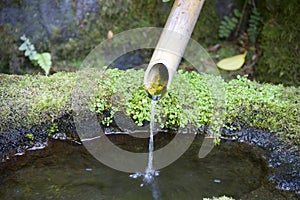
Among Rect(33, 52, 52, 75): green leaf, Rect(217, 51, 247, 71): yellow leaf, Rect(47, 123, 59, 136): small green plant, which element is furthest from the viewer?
Rect(217, 51, 247, 71): yellow leaf

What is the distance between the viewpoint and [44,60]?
15.8ft

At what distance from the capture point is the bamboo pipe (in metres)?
3.57

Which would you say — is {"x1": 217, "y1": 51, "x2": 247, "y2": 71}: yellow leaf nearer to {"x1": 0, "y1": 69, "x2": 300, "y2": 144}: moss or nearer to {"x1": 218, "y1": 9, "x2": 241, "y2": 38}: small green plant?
{"x1": 218, "y1": 9, "x2": 241, "y2": 38}: small green plant

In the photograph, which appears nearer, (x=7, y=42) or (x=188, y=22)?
(x=188, y=22)

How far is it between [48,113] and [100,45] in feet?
5.75

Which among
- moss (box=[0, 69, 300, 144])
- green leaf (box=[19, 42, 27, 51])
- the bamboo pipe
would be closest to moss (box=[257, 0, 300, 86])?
moss (box=[0, 69, 300, 144])

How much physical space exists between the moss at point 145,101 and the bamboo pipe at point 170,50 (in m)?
0.16

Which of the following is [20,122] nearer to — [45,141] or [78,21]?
[45,141]

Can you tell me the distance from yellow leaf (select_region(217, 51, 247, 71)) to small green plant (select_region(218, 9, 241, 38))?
0.44 m

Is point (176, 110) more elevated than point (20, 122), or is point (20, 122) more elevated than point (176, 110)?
point (176, 110)

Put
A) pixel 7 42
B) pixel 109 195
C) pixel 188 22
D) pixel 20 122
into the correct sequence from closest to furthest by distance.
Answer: pixel 109 195, pixel 20 122, pixel 188 22, pixel 7 42

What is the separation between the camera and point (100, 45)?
203 inches

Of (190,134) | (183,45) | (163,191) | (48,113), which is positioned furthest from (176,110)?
(48,113)

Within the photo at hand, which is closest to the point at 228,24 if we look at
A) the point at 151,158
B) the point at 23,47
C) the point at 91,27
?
the point at 91,27
